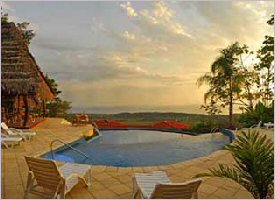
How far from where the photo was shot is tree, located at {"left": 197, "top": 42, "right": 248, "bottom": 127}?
1623cm

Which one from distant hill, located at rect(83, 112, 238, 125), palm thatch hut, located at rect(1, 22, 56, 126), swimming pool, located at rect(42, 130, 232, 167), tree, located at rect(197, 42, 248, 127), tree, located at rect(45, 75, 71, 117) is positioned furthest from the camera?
tree, located at rect(45, 75, 71, 117)

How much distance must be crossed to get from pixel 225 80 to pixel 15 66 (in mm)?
9072

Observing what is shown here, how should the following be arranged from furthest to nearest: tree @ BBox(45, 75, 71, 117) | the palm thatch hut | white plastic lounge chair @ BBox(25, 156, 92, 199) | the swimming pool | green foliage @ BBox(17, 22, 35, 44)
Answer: tree @ BBox(45, 75, 71, 117)
green foliage @ BBox(17, 22, 35, 44)
the palm thatch hut
the swimming pool
white plastic lounge chair @ BBox(25, 156, 92, 199)

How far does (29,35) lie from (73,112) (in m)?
4.17

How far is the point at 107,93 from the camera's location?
17219 mm

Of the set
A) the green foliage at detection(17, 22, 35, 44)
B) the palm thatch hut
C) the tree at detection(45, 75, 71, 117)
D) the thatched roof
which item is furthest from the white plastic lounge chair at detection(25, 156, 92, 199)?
the tree at detection(45, 75, 71, 117)

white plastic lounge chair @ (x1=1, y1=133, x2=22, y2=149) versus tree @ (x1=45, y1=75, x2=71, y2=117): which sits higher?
tree @ (x1=45, y1=75, x2=71, y2=117)

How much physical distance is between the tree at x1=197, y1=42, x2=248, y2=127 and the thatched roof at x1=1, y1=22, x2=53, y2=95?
24.7ft

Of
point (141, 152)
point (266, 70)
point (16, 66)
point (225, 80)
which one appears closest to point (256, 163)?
point (141, 152)

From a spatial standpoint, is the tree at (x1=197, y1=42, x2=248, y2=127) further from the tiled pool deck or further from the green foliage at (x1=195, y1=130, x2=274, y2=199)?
the green foliage at (x1=195, y1=130, x2=274, y2=199)

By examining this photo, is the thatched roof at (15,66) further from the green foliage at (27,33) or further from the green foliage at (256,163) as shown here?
the green foliage at (256,163)

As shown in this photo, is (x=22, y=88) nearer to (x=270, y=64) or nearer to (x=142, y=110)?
(x=142, y=110)

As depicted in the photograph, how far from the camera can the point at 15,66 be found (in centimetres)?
1255

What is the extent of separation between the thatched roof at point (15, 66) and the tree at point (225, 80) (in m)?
7.51
